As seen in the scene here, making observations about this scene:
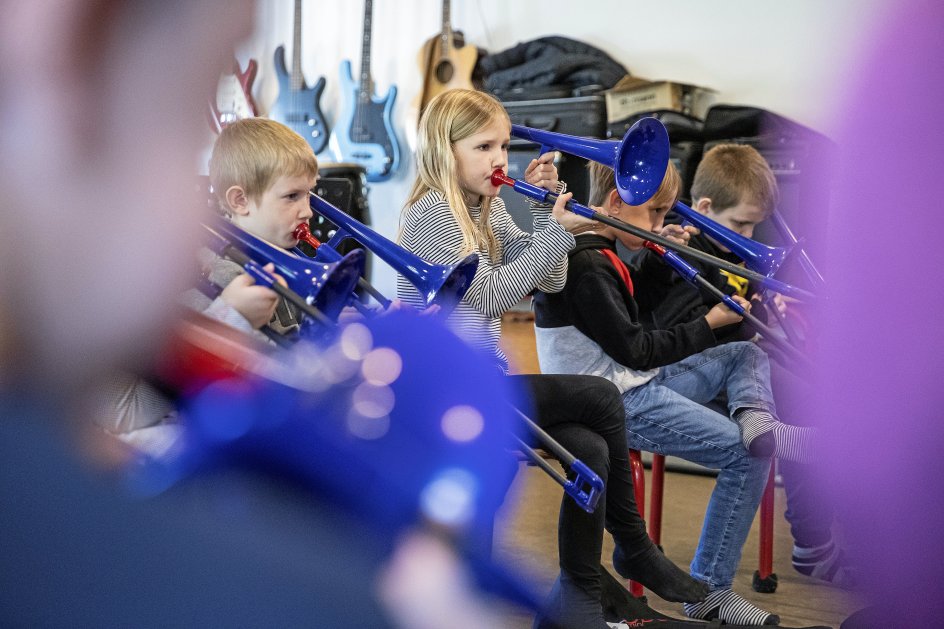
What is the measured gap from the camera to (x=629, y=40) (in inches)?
171

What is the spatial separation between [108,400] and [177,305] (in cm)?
5

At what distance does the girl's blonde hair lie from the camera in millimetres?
1853

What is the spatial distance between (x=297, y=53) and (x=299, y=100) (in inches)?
9.3

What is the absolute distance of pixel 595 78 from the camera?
409cm

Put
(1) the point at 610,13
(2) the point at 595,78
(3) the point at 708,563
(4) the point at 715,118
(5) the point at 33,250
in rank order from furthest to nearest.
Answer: (1) the point at 610,13 < (2) the point at 595,78 < (4) the point at 715,118 < (3) the point at 708,563 < (5) the point at 33,250

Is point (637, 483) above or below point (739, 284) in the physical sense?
below

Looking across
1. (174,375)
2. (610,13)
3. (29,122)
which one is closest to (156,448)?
(174,375)

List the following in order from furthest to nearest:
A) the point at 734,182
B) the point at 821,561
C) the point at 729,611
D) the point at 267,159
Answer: the point at 734,182
the point at 821,561
the point at 729,611
the point at 267,159

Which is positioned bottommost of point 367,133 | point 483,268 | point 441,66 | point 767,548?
point 367,133

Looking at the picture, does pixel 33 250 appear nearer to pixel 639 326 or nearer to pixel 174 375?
pixel 174 375

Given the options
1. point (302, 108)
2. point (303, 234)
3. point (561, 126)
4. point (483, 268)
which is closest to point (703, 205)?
point (483, 268)

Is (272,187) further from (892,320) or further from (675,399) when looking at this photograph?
(892,320)

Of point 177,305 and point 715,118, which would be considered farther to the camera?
point 715,118

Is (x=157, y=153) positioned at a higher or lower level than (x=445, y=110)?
higher
